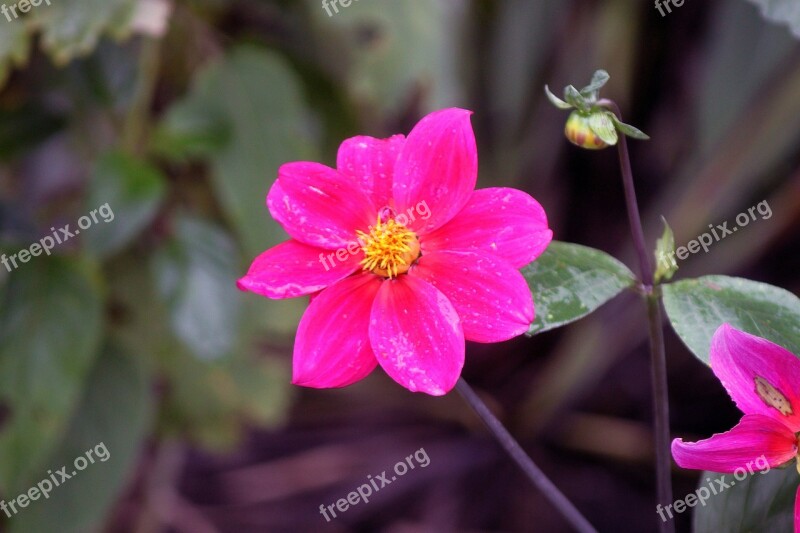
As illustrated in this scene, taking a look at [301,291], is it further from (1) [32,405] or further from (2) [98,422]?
(2) [98,422]

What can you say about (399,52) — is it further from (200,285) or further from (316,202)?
(316,202)

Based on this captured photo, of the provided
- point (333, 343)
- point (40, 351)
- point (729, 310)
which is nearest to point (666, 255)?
point (729, 310)

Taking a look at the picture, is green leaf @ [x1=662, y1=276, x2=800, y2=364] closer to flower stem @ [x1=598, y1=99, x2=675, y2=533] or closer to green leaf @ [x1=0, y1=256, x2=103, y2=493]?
flower stem @ [x1=598, y1=99, x2=675, y2=533]

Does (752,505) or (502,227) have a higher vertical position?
(502,227)

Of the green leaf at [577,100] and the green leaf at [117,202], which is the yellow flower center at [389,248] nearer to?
the green leaf at [577,100]

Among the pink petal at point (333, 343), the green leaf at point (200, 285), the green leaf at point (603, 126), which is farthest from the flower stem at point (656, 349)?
the green leaf at point (200, 285)
